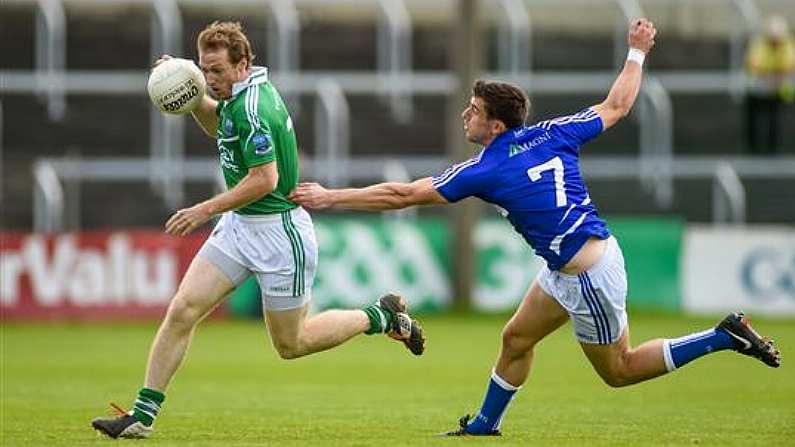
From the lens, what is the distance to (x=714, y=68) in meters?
32.3

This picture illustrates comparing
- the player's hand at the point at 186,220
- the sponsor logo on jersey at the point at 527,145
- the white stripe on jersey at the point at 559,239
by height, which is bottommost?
the white stripe on jersey at the point at 559,239

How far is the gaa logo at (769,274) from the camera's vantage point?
2598 cm

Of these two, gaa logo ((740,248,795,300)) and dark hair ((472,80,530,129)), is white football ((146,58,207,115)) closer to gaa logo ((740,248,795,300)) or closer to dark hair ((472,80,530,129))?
dark hair ((472,80,530,129))

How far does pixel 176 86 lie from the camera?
460 inches

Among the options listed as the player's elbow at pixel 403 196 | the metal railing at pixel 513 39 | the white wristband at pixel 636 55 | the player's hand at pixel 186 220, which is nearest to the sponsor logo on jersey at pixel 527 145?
the player's elbow at pixel 403 196

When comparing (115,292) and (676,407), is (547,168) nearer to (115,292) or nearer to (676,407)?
(676,407)

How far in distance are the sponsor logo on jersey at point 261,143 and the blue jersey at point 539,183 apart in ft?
3.57

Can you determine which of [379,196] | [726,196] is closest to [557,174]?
[379,196]

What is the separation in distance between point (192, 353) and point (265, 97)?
9.28 meters

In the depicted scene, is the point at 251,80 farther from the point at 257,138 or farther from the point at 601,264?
the point at 601,264

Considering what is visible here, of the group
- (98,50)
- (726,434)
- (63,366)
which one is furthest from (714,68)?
(726,434)

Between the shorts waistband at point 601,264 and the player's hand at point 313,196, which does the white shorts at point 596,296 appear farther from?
the player's hand at point 313,196

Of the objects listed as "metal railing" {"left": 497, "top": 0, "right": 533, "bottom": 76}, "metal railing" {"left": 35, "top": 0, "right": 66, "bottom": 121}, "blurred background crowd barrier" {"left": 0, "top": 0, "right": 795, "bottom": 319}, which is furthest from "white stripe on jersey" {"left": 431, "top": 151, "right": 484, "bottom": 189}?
"metal railing" {"left": 35, "top": 0, "right": 66, "bottom": 121}

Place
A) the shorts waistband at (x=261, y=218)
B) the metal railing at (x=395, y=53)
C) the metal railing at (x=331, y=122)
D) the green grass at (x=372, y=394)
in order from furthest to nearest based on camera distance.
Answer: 1. the metal railing at (x=395, y=53)
2. the metal railing at (x=331, y=122)
3. the shorts waistband at (x=261, y=218)
4. the green grass at (x=372, y=394)
